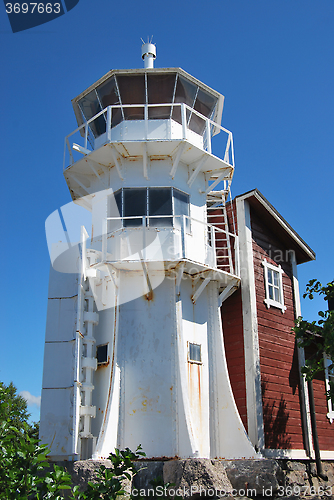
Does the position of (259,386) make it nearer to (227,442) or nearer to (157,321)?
(227,442)

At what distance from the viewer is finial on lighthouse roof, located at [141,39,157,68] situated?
15.6 meters

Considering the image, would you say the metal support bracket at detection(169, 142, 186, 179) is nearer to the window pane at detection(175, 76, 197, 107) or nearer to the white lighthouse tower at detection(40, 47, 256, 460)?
the white lighthouse tower at detection(40, 47, 256, 460)

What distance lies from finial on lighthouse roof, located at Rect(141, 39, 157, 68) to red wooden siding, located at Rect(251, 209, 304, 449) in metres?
5.85

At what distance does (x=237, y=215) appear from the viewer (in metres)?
16.3

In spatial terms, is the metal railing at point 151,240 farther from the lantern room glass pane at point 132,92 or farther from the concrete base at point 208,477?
the concrete base at point 208,477

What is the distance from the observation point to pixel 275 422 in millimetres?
14219

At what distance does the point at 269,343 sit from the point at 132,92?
8.65 metres

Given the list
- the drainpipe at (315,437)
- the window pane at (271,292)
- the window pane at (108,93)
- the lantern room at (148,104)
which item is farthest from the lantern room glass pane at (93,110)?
the drainpipe at (315,437)

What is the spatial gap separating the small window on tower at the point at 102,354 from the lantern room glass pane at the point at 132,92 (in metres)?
6.69

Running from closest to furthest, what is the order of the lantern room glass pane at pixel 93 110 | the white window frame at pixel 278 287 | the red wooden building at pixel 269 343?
the red wooden building at pixel 269 343
the lantern room glass pane at pixel 93 110
the white window frame at pixel 278 287

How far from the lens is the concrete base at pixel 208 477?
35.1ft

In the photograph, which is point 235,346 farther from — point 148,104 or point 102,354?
point 148,104
